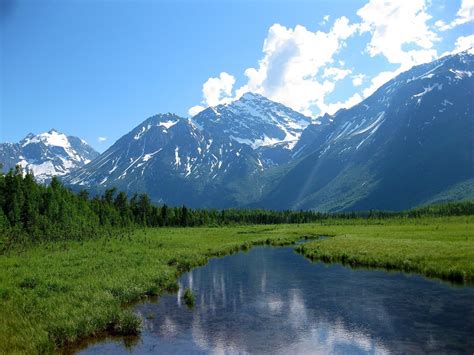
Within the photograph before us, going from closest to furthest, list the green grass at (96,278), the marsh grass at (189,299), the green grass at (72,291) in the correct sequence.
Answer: the green grass at (72,291), the green grass at (96,278), the marsh grass at (189,299)

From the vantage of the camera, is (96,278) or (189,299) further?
(96,278)

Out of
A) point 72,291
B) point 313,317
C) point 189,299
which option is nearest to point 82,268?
point 72,291

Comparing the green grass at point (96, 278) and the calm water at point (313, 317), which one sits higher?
the green grass at point (96, 278)

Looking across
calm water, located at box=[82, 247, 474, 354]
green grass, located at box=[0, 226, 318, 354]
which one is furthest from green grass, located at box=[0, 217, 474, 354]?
calm water, located at box=[82, 247, 474, 354]

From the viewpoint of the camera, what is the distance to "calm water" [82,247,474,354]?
25938 millimetres

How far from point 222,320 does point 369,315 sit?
11.5 m

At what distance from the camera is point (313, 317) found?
3203cm

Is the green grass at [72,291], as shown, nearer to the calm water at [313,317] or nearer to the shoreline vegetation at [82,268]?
the shoreline vegetation at [82,268]

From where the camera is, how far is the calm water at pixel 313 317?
25938 mm

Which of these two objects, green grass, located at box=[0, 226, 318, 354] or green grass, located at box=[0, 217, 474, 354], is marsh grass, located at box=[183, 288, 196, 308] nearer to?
green grass, located at box=[0, 226, 318, 354]

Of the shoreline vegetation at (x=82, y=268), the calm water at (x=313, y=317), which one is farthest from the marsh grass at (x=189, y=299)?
the shoreline vegetation at (x=82, y=268)

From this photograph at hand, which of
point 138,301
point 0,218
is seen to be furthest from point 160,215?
point 138,301

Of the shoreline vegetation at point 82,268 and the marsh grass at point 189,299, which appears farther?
the marsh grass at point 189,299

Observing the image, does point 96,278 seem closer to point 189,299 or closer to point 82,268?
point 82,268
